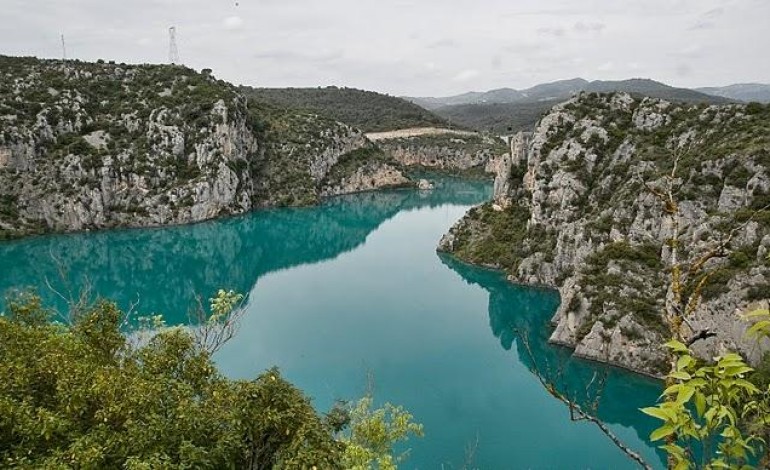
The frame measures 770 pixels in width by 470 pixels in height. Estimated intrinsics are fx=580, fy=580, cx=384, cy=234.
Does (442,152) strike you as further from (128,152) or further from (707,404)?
(707,404)

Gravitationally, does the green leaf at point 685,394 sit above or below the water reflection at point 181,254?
above

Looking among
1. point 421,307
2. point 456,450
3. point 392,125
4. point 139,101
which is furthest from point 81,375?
point 392,125

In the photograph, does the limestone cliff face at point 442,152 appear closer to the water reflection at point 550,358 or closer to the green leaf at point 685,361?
the water reflection at point 550,358

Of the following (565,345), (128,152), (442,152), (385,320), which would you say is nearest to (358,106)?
(442,152)

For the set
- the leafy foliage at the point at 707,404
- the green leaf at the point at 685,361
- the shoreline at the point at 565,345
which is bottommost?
the shoreline at the point at 565,345

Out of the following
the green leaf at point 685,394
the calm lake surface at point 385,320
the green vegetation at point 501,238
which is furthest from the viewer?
the green vegetation at point 501,238

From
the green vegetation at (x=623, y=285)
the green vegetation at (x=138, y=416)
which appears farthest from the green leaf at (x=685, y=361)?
the green vegetation at (x=623, y=285)
